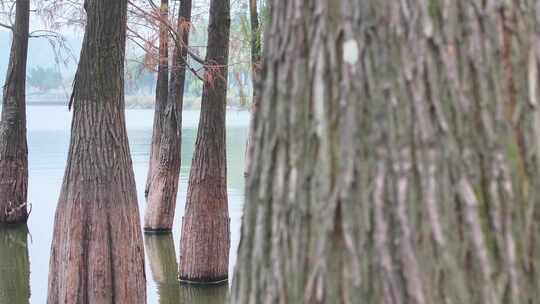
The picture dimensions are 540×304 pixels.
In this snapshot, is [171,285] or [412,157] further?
[171,285]

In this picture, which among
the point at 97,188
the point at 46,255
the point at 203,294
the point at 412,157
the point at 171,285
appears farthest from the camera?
the point at 46,255

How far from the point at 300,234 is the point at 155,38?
50.0 feet

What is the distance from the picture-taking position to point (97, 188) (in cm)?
852

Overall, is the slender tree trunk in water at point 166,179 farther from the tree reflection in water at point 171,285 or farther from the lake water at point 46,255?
the tree reflection in water at point 171,285

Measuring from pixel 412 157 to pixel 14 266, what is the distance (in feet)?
40.1

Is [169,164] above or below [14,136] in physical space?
below

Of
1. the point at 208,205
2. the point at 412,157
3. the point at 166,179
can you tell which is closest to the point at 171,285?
the point at 208,205

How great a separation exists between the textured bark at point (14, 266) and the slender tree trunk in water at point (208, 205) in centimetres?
203

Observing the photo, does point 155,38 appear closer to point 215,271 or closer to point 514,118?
point 215,271

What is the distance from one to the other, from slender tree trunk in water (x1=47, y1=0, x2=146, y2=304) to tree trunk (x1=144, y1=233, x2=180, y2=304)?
2596 millimetres

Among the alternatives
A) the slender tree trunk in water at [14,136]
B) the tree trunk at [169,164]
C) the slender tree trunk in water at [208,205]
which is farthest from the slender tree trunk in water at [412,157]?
the slender tree trunk in water at [14,136]

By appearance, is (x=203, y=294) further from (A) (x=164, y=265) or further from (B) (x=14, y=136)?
(B) (x=14, y=136)

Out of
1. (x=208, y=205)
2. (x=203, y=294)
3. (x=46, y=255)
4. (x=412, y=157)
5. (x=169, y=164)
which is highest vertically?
(x=412, y=157)

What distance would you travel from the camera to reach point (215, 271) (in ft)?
38.4
